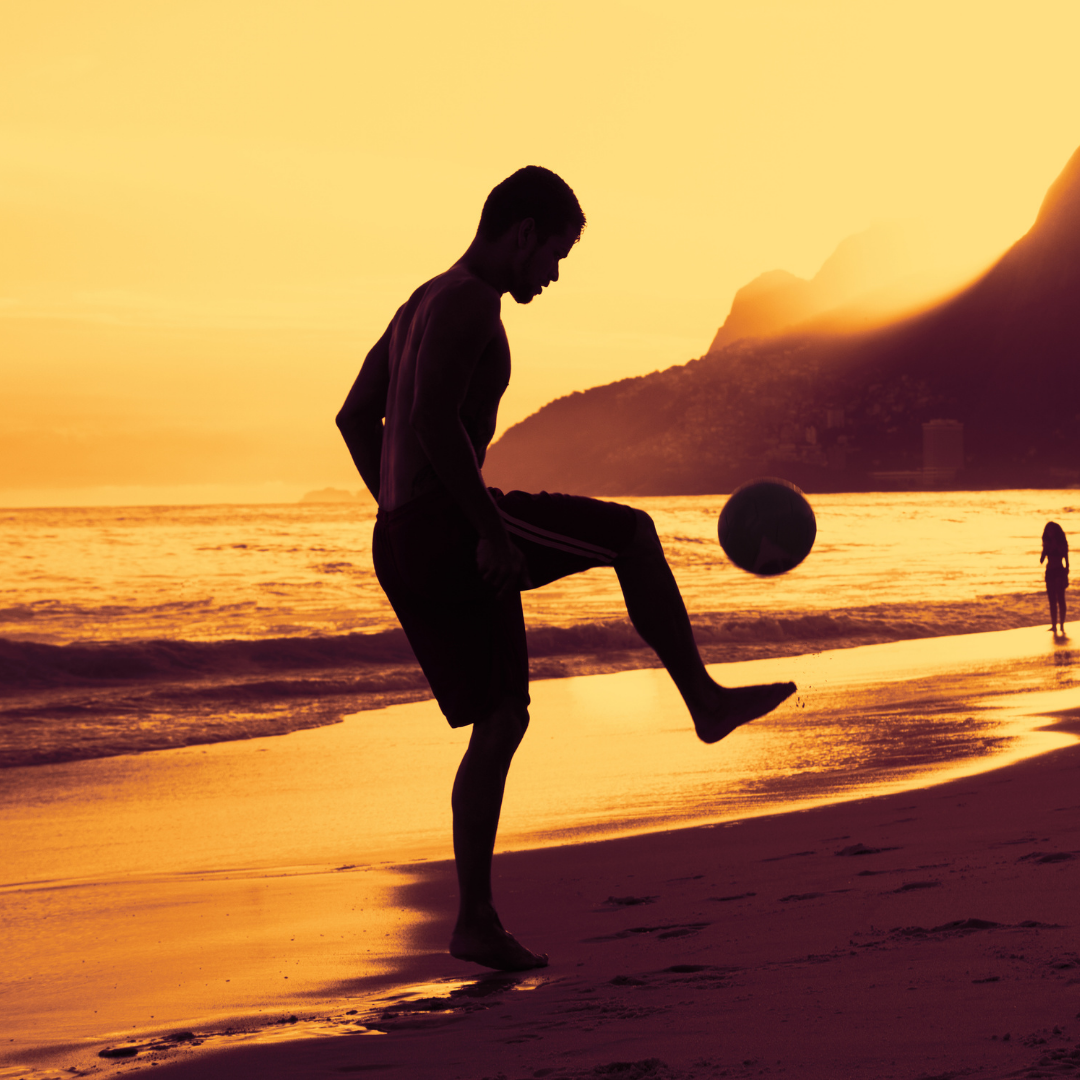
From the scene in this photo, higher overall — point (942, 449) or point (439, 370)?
point (942, 449)

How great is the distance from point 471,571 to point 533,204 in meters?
0.97

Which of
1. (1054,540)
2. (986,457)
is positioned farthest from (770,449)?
(1054,540)

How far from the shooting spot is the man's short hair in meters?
3.18

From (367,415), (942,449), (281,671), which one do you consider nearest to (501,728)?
Result: (367,415)

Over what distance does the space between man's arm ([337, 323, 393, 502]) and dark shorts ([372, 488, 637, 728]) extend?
0.32 meters

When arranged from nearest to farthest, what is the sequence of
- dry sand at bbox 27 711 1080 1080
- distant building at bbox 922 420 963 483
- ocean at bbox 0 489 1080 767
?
dry sand at bbox 27 711 1080 1080, ocean at bbox 0 489 1080 767, distant building at bbox 922 420 963 483

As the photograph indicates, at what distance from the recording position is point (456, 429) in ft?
9.68

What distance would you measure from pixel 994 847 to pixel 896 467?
163 metres

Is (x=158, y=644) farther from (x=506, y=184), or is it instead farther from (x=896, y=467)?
(x=896, y=467)

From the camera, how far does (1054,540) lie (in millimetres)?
17641

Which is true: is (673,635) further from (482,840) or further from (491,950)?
(491,950)

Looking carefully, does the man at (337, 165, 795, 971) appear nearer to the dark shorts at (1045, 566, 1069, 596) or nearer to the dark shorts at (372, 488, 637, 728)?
the dark shorts at (372, 488, 637, 728)

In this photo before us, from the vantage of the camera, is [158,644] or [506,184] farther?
[158,644]

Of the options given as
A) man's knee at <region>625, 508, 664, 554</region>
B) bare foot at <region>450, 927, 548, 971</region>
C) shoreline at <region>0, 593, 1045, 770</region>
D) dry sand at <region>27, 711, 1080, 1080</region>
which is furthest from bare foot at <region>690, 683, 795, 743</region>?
shoreline at <region>0, 593, 1045, 770</region>
